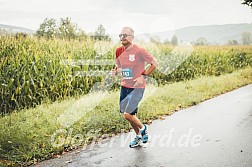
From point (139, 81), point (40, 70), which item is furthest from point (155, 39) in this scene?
point (139, 81)

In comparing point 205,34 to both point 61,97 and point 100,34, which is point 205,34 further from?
point 61,97

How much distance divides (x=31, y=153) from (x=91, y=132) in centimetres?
145

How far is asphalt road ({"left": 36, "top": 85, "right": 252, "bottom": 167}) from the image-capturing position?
4496 millimetres

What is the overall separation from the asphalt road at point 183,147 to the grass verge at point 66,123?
1.23 feet

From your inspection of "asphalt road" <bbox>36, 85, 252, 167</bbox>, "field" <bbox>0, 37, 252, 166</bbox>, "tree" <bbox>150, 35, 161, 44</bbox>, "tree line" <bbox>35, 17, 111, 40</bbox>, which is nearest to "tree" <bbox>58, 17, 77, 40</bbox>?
"tree line" <bbox>35, 17, 111, 40</bbox>

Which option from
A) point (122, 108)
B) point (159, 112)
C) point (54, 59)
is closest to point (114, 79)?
point (54, 59)

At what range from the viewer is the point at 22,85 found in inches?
316

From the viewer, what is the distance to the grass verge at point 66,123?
5.08m

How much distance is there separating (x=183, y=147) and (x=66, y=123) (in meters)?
2.58

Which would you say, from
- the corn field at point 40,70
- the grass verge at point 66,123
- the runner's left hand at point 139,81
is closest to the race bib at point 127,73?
the runner's left hand at point 139,81

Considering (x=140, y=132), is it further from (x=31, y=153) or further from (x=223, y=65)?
(x=223, y=65)

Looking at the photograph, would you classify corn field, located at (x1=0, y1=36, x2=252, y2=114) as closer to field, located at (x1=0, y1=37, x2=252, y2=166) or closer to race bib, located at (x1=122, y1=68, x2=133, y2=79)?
field, located at (x1=0, y1=37, x2=252, y2=166)

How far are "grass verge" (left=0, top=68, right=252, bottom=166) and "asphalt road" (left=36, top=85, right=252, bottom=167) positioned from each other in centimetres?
37

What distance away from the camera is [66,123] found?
643cm
